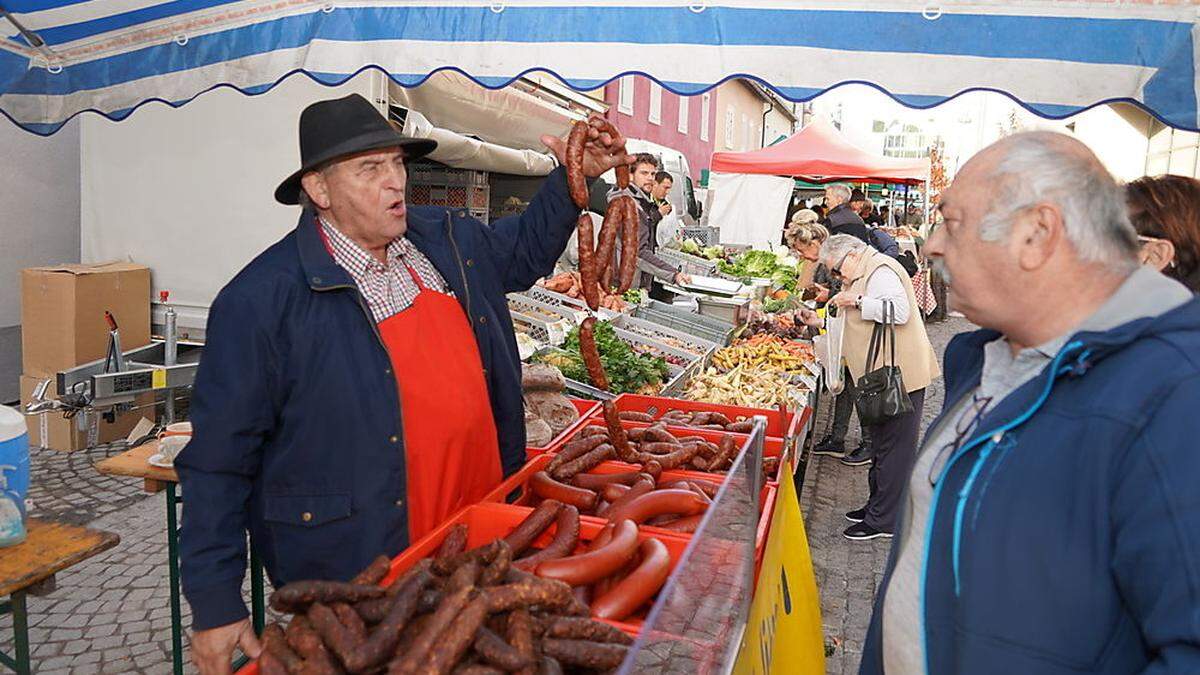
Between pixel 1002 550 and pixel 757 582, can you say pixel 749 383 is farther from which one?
pixel 1002 550

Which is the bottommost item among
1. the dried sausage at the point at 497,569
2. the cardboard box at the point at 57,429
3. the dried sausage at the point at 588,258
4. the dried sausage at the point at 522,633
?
the cardboard box at the point at 57,429

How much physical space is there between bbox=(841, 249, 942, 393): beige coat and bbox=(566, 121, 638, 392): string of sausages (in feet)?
10.8

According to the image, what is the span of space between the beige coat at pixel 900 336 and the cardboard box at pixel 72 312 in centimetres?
626

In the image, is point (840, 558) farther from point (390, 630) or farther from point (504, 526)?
point (390, 630)

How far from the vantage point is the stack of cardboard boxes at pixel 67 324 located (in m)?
7.14

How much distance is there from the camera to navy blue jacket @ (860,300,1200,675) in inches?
53.7

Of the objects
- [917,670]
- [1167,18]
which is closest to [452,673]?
[917,670]

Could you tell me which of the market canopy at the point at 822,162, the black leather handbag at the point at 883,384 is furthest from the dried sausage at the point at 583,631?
the market canopy at the point at 822,162

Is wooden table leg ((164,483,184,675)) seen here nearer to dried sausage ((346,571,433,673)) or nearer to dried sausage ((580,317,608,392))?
dried sausage ((580,317,608,392))

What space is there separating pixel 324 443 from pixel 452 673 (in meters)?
1.17

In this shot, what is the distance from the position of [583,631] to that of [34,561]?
6.91ft

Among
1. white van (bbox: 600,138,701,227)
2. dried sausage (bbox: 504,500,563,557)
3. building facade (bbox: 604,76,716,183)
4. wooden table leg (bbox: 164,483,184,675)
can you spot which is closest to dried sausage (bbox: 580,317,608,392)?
dried sausage (bbox: 504,500,563,557)

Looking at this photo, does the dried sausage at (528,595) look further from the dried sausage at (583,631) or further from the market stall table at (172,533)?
the market stall table at (172,533)

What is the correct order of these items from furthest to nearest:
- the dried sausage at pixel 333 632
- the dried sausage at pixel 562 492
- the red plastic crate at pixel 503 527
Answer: the dried sausage at pixel 562 492
the red plastic crate at pixel 503 527
the dried sausage at pixel 333 632
